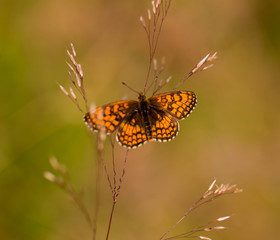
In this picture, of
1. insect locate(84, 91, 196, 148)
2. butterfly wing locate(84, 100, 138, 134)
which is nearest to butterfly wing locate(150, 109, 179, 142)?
insect locate(84, 91, 196, 148)

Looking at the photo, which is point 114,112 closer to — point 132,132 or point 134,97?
point 132,132

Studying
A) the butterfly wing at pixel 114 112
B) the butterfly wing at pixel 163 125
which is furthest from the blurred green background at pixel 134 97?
the butterfly wing at pixel 163 125

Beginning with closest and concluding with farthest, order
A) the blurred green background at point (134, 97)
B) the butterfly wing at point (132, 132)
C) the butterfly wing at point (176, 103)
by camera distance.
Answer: the butterfly wing at point (132, 132) → the butterfly wing at point (176, 103) → the blurred green background at point (134, 97)

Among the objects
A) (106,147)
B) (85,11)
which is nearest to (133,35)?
(85,11)

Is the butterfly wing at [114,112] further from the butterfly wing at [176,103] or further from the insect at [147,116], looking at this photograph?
the butterfly wing at [176,103]

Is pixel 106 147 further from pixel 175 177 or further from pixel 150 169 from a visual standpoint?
pixel 175 177

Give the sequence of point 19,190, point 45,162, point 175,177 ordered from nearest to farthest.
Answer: point 19,190 → point 45,162 → point 175,177

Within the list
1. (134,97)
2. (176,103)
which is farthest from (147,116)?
(134,97)

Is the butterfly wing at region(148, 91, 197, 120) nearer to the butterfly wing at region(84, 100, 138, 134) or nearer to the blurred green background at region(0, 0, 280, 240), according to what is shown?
the butterfly wing at region(84, 100, 138, 134)
